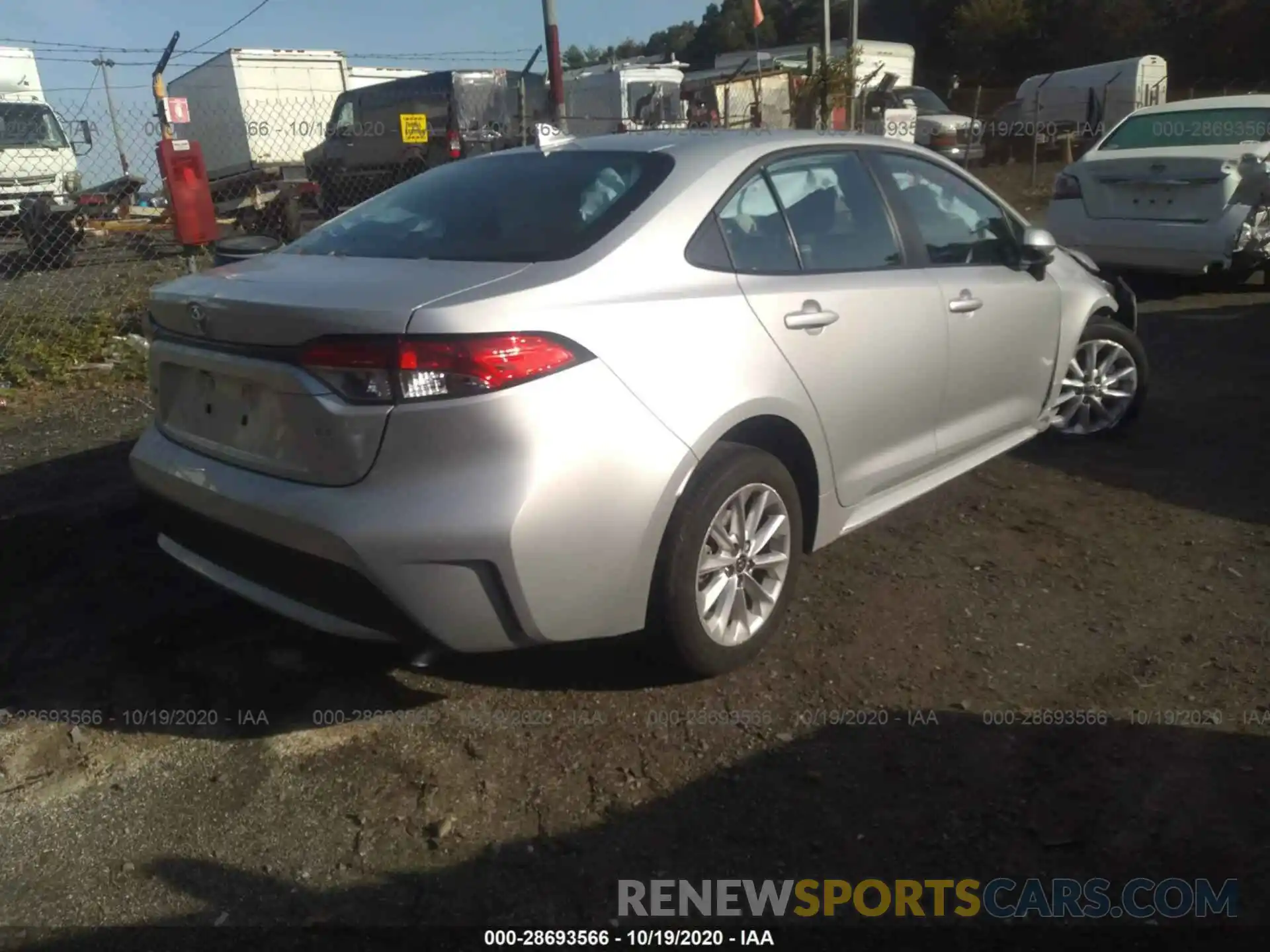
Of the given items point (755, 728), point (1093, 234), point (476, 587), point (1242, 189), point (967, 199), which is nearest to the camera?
point (476, 587)

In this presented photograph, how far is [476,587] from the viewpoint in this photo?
8.50 feet

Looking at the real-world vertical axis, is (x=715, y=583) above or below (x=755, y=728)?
above

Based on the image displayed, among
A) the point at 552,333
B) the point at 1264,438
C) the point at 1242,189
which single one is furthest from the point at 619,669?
the point at 1242,189

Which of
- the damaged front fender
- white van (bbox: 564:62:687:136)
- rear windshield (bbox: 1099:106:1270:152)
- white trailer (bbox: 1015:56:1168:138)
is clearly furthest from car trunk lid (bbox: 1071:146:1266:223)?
white trailer (bbox: 1015:56:1168:138)

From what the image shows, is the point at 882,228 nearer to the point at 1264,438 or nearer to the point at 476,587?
the point at 476,587

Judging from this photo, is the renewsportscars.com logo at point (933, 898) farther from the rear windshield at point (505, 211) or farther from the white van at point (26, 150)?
the white van at point (26, 150)

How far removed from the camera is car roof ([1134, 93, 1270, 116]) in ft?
28.5

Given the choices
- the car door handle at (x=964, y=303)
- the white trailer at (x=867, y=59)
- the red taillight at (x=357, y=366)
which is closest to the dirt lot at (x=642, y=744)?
the car door handle at (x=964, y=303)

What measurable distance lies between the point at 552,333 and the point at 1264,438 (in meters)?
4.16

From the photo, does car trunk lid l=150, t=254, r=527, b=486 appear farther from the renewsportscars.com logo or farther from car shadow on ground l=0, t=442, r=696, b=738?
the renewsportscars.com logo

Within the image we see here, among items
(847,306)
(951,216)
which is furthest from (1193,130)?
(847,306)

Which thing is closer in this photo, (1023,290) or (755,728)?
(755,728)

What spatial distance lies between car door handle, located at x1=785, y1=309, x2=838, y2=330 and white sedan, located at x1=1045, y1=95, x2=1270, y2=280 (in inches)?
231

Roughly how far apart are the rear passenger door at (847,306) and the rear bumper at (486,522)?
692 millimetres
